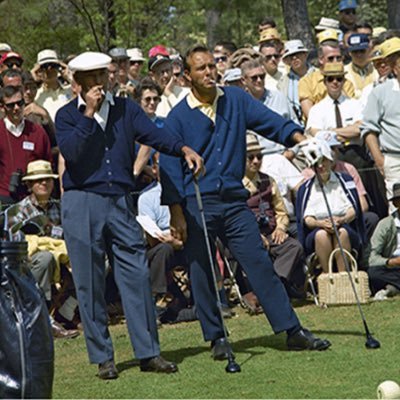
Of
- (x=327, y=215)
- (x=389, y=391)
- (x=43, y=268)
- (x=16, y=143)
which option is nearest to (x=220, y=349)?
(x=43, y=268)

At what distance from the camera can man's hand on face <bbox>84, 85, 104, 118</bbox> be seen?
356 inches

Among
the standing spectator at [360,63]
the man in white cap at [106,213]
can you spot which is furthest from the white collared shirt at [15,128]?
the standing spectator at [360,63]

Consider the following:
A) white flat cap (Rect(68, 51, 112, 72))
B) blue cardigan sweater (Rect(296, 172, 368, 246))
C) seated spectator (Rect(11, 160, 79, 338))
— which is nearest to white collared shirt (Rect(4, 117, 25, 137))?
seated spectator (Rect(11, 160, 79, 338))

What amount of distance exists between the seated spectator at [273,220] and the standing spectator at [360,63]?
280 cm

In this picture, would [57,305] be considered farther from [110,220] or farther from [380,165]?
[380,165]

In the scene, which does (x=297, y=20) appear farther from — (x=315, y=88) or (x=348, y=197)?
(x=348, y=197)

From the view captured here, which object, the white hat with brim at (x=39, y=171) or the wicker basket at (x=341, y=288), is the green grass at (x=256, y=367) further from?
the white hat with brim at (x=39, y=171)

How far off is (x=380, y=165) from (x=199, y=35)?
2393 cm

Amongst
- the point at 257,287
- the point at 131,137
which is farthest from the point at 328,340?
the point at 131,137

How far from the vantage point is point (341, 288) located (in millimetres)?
12000

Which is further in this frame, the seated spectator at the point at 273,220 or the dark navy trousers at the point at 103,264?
the seated spectator at the point at 273,220

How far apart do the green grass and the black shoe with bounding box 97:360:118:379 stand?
0.20ft

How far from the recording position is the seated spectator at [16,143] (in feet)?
40.1

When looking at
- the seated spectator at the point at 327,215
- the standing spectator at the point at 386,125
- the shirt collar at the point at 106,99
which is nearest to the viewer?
the shirt collar at the point at 106,99
